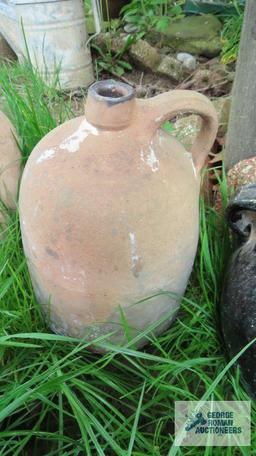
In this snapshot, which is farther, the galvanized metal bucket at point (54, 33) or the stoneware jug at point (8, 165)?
the galvanized metal bucket at point (54, 33)

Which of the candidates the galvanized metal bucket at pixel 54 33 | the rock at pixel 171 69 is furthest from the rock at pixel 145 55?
the galvanized metal bucket at pixel 54 33

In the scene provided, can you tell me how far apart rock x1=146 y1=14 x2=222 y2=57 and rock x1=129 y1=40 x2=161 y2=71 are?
0.60 ft

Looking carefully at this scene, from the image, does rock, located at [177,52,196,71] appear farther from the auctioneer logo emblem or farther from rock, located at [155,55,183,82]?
the auctioneer logo emblem

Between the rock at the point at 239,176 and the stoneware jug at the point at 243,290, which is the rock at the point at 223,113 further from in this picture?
the stoneware jug at the point at 243,290

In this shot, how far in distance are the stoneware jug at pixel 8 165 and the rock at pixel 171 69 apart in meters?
1.71

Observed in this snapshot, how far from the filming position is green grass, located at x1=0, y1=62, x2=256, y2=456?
3.23ft

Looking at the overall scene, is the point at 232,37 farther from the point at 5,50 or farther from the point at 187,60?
the point at 5,50

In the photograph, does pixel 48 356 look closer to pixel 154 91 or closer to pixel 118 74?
pixel 154 91

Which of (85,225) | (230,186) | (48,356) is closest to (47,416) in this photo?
(48,356)

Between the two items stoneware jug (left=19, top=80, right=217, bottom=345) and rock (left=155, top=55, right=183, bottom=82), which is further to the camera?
rock (left=155, top=55, right=183, bottom=82)

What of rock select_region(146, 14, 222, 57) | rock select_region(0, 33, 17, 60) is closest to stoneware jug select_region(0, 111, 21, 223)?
rock select_region(146, 14, 222, 57)

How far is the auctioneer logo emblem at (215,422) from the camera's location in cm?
103

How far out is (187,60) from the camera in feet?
9.57

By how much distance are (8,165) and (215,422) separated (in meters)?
0.94
